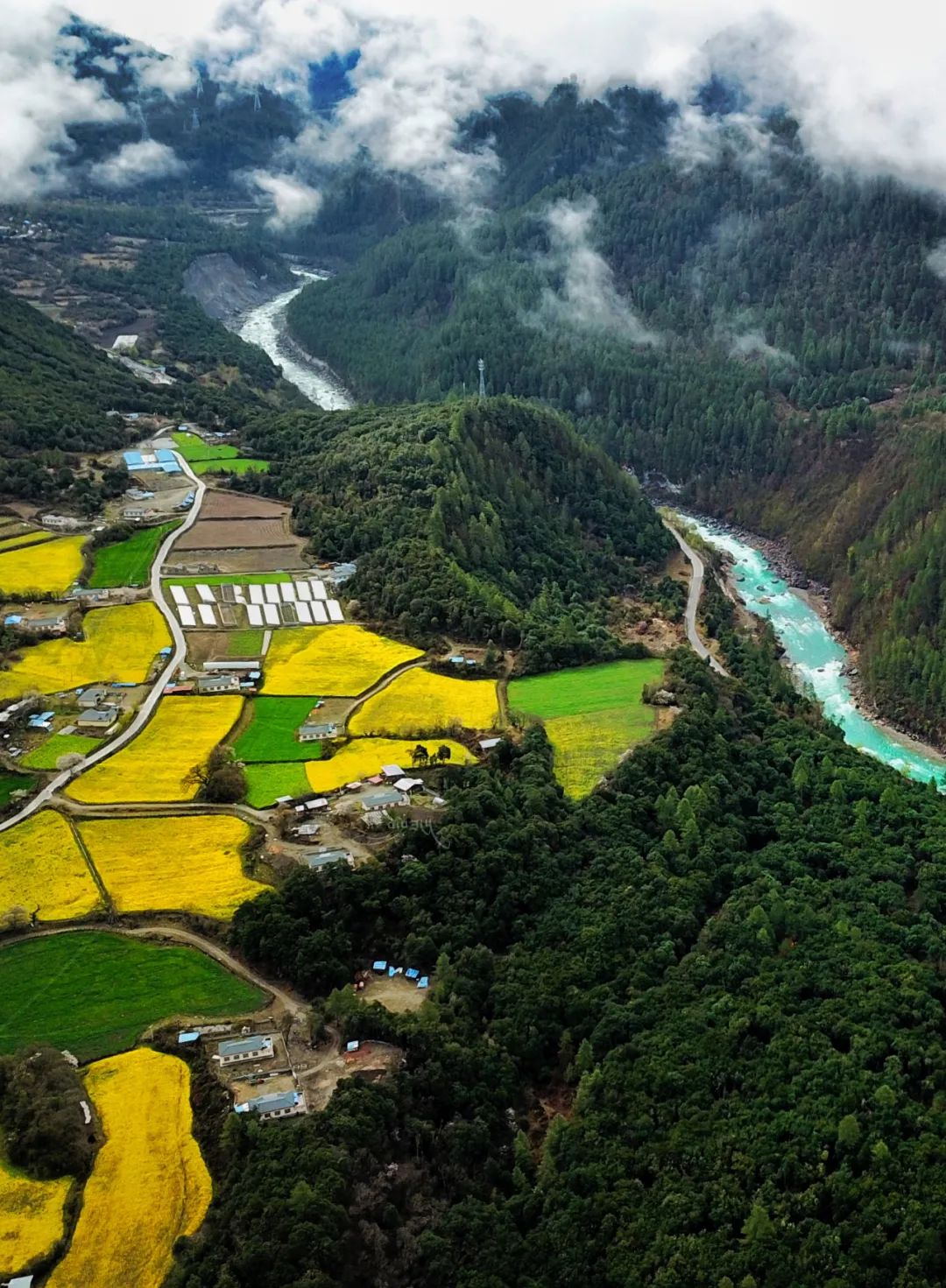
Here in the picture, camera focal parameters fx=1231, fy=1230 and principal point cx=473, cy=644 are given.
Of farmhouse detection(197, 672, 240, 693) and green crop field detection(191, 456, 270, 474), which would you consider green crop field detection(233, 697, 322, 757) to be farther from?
green crop field detection(191, 456, 270, 474)

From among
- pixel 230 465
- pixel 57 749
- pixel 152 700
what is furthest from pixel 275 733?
pixel 230 465

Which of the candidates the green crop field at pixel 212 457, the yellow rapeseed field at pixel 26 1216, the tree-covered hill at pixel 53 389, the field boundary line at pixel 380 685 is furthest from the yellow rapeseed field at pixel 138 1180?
the green crop field at pixel 212 457

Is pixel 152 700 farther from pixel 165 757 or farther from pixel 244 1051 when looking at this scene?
pixel 244 1051

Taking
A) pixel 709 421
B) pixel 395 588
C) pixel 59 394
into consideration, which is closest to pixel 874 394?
pixel 709 421

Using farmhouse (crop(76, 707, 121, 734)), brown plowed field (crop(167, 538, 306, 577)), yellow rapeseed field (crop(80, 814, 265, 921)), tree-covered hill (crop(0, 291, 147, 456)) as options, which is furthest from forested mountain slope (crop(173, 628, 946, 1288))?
tree-covered hill (crop(0, 291, 147, 456))

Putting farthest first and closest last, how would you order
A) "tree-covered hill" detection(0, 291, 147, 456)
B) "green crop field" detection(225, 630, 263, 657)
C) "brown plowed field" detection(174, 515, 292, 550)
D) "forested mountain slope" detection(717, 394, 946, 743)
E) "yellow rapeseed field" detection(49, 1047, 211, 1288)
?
"tree-covered hill" detection(0, 291, 147, 456)
"forested mountain slope" detection(717, 394, 946, 743)
"brown plowed field" detection(174, 515, 292, 550)
"green crop field" detection(225, 630, 263, 657)
"yellow rapeseed field" detection(49, 1047, 211, 1288)
